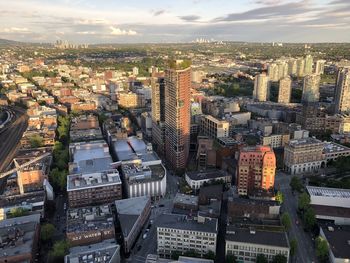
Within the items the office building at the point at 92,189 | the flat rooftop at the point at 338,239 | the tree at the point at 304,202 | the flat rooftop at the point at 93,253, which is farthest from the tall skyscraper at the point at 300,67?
the flat rooftop at the point at 93,253

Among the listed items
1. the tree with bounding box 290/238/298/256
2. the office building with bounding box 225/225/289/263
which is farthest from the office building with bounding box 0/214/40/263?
the tree with bounding box 290/238/298/256

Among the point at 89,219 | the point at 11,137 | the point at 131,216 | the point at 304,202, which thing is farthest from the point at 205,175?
the point at 11,137

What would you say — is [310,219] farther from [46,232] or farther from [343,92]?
[343,92]

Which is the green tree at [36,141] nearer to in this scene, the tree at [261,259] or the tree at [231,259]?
the tree at [231,259]

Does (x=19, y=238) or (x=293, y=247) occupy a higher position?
(x=19, y=238)

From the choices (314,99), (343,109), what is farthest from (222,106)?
(343,109)

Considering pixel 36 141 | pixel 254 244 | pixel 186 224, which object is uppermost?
pixel 36 141
